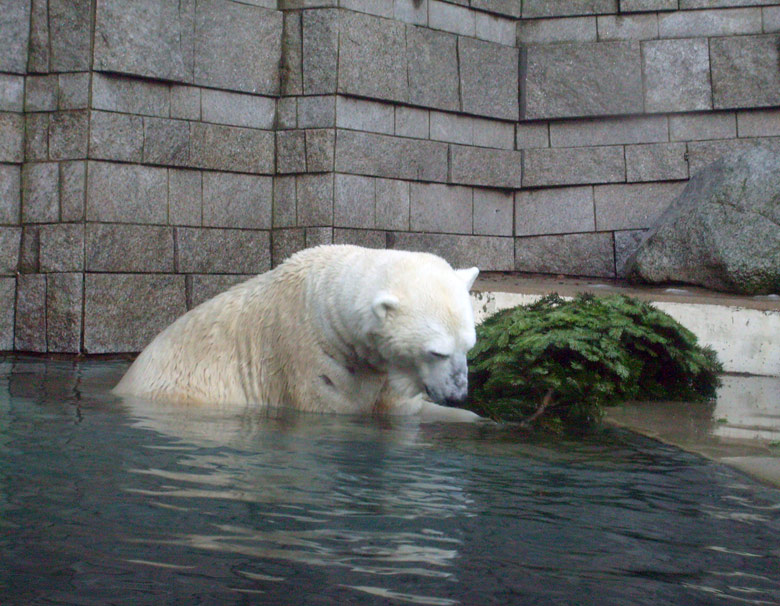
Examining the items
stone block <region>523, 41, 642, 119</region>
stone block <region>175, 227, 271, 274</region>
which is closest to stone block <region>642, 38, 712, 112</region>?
stone block <region>523, 41, 642, 119</region>

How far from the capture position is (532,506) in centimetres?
295

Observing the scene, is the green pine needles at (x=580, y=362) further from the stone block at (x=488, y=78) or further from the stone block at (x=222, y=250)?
the stone block at (x=488, y=78)

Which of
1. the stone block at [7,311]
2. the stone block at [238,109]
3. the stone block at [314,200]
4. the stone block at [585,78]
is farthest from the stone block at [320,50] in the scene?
the stone block at [7,311]

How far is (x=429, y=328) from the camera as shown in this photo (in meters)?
4.48

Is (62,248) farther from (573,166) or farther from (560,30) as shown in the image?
(560,30)

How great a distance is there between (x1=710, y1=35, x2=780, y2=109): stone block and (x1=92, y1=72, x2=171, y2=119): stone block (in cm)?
534

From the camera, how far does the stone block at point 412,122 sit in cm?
938

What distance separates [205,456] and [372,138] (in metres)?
5.88

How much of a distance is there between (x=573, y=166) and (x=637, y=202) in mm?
751

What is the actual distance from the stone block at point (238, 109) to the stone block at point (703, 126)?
13.6 ft

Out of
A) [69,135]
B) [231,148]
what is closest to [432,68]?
[231,148]

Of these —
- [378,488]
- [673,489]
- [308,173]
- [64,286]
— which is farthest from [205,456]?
[308,173]

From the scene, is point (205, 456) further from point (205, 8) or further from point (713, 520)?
point (205, 8)

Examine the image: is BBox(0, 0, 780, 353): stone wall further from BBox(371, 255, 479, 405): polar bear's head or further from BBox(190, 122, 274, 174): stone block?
BBox(371, 255, 479, 405): polar bear's head
